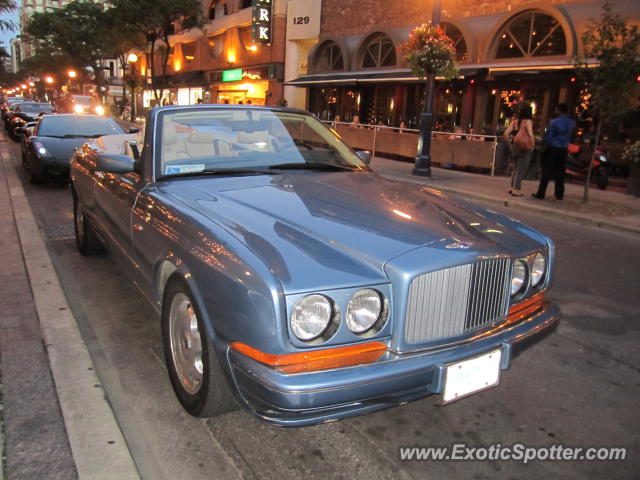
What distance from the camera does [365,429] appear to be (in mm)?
2900

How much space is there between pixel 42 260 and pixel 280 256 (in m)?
4.12

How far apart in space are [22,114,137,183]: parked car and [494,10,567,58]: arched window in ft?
40.8

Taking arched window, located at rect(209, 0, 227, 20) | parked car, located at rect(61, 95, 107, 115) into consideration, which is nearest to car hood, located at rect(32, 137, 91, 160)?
parked car, located at rect(61, 95, 107, 115)

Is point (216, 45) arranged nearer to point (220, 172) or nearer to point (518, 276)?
point (220, 172)

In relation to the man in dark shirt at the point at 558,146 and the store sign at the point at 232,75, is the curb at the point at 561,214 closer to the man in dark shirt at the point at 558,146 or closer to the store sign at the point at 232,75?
the man in dark shirt at the point at 558,146

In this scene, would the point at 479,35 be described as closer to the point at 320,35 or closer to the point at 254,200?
the point at 320,35

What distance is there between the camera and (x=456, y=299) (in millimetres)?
2402

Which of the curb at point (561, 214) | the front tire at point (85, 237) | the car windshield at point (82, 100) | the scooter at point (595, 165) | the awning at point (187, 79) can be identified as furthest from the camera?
the awning at point (187, 79)

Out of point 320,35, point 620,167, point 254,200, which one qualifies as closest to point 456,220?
point 254,200

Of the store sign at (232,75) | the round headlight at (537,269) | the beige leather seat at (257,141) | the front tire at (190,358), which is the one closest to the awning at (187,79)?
the store sign at (232,75)

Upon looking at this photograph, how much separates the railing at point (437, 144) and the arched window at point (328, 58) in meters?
8.39

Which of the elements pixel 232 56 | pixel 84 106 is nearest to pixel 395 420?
pixel 84 106

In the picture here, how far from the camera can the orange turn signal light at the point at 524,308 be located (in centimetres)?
279

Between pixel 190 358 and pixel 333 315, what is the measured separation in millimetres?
1024
